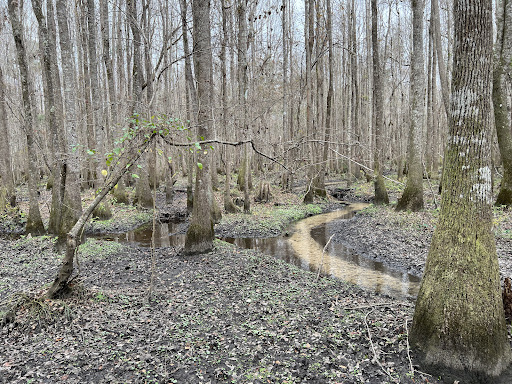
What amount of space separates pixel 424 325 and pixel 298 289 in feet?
10.5

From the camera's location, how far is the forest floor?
13.4 ft

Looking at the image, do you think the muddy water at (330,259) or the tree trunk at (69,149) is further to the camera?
the tree trunk at (69,149)

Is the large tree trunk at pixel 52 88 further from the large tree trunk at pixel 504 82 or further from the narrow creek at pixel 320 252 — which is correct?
the large tree trunk at pixel 504 82

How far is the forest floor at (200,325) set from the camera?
4.07m

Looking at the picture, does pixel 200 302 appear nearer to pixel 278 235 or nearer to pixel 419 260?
pixel 419 260

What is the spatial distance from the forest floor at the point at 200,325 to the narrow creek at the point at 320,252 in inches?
28.1

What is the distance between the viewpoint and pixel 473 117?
3992 mm

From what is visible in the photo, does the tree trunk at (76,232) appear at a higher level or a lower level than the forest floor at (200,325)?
higher

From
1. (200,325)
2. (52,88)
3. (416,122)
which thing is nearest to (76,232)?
(200,325)

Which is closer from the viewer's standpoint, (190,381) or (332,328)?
(190,381)

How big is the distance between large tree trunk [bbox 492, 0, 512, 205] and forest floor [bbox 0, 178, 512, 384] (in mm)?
3966

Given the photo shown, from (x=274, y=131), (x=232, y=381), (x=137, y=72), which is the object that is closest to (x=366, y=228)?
(x=232, y=381)

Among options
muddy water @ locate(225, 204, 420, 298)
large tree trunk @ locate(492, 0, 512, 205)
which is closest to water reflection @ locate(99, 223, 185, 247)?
muddy water @ locate(225, 204, 420, 298)

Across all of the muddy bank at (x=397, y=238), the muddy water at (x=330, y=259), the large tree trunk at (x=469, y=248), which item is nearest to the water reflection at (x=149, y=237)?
the muddy water at (x=330, y=259)
